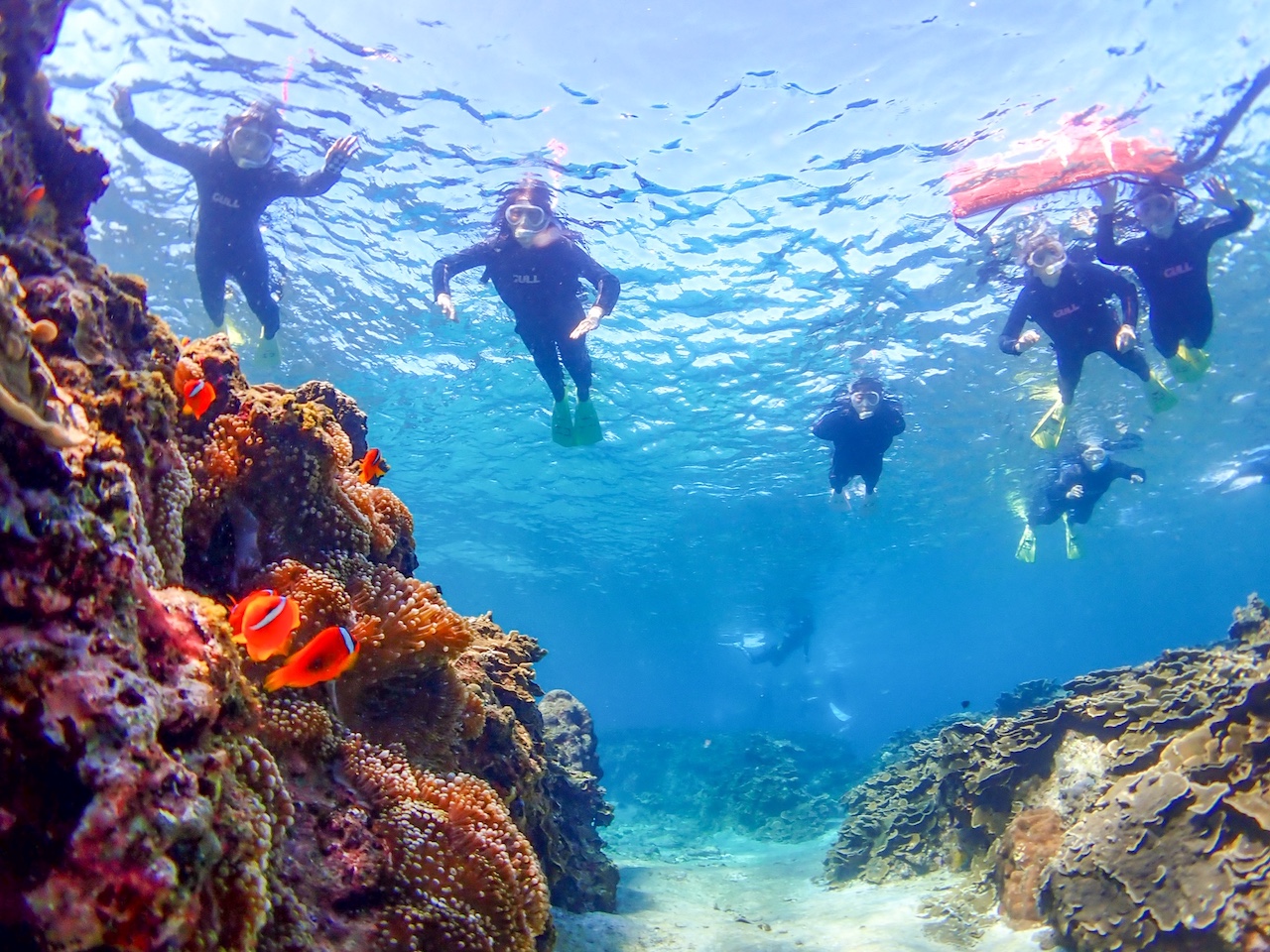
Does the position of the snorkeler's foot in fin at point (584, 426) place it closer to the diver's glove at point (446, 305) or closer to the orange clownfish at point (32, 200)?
the diver's glove at point (446, 305)

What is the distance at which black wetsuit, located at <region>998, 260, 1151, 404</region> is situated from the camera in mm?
11492

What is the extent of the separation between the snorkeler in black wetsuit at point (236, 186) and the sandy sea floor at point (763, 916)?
986cm

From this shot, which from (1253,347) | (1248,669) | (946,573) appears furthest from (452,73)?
(946,573)

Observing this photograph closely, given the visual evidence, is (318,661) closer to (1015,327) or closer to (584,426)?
(584,426)

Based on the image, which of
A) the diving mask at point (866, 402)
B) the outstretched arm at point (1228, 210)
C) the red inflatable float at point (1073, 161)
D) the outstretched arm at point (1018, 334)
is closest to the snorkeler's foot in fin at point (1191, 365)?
the outstretched arm at point (1228, 210)

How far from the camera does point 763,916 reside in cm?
816

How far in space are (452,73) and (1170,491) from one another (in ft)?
120

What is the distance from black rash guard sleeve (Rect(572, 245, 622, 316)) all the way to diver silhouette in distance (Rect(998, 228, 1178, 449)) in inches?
256

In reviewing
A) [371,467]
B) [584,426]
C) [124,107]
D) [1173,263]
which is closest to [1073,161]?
[1173,263]

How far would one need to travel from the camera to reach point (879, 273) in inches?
586

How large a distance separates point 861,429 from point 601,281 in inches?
317

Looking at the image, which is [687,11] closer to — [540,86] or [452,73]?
[540,86]

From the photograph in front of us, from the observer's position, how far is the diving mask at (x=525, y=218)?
33.8ft

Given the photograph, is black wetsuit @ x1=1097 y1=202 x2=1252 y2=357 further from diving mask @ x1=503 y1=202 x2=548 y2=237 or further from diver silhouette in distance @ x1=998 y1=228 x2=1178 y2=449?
diving mask @ x1=503 y1=202 x2=548 y2=237
